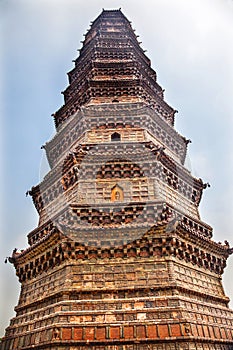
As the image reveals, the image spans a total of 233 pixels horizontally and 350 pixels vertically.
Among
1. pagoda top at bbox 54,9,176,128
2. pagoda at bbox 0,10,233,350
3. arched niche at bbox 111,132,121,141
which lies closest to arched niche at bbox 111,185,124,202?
pagoda at bbox 0,10,233,350

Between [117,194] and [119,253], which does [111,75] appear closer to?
[117,194]

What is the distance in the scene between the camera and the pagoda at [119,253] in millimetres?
9305

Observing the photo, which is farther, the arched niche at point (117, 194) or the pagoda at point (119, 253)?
the arched niche at point (117, 194)

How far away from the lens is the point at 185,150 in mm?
17719

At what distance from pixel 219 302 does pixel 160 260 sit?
3.24m

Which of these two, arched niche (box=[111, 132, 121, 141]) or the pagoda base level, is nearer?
the pagoda base level

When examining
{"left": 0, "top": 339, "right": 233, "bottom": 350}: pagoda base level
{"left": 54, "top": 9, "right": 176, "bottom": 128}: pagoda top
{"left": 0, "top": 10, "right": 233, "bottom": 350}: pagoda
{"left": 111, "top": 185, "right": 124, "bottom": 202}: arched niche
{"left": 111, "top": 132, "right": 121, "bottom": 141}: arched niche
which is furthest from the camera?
{"left": 54, "top": 9, "right": 176, "bottom": 128}: pagoda top

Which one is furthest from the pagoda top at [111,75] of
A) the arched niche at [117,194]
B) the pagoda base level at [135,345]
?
the pagoda base level at [135,345]

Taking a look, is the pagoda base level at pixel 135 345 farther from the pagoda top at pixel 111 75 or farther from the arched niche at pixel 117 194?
the pagoda top at pixel 111 75

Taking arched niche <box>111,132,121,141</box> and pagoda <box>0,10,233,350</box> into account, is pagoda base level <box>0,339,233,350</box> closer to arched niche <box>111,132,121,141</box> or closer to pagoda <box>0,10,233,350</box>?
pagoda <box>0,10,233,350</box>

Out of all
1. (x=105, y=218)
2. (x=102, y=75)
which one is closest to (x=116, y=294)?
(x=105, y=218)

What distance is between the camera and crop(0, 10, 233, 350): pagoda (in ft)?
30.5

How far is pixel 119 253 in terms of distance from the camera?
35.0ft

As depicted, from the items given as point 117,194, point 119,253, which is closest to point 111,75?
point 117,194
